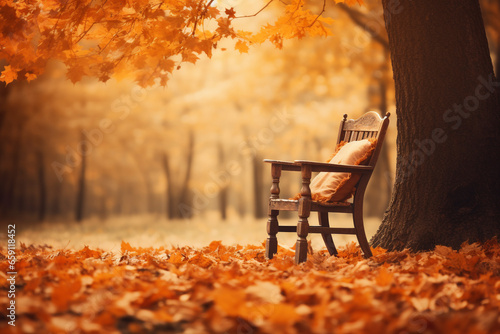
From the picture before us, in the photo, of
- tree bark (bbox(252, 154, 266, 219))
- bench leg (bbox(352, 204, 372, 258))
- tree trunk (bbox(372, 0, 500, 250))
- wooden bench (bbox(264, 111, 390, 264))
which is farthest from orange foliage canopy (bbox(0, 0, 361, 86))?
tree bark (bbox(252, 154, 266, 219))

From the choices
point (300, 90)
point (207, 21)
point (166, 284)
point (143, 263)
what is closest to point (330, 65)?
point (300, 90)

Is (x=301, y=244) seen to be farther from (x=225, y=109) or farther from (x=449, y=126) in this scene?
(x=225, y=109)

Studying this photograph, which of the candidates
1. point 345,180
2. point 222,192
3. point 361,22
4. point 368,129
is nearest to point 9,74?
point 345,180

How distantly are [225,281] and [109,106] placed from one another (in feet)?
A: 39.3

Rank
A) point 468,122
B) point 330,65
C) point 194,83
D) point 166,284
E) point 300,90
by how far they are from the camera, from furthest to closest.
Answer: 1. point 194,83
2. point 300,90
3. point 330,65
4. point 468,122
5. point 166,284

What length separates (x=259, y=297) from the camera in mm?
2271

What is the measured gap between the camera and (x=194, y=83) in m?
15.5

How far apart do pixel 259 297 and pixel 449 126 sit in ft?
8.76

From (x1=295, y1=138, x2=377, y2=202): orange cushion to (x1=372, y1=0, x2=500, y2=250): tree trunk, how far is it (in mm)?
460

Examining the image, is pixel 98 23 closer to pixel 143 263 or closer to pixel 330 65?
pixel 143 263

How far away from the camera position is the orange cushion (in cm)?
407

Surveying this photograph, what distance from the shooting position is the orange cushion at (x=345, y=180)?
407 cm

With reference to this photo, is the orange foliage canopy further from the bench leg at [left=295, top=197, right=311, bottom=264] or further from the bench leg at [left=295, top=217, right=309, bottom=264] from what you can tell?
the bench leg at [left=295, top=217, right=309, bottom=264]

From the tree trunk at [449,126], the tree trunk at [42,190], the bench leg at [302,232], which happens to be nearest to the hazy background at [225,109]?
the tree trunk at [42,190]
